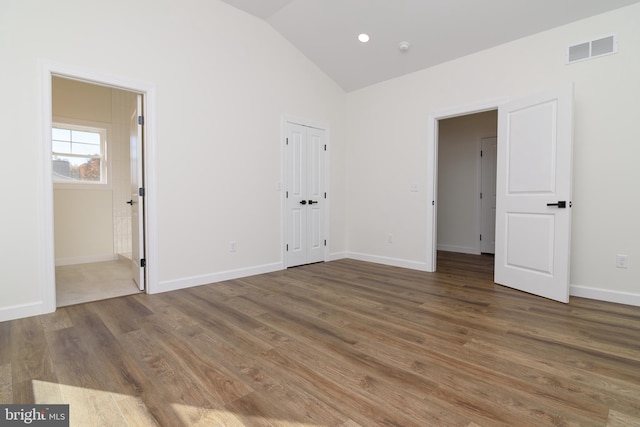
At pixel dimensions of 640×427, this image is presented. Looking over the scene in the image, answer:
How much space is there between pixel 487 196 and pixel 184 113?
209 inches

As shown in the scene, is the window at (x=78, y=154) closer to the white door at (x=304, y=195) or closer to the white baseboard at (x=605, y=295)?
the white door at (x=304, y=195)

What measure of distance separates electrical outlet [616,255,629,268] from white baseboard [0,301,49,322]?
5370 mm

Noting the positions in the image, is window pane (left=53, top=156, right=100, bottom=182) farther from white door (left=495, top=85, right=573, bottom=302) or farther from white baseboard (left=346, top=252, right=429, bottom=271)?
white door (left=495, top=85, right=573, bottom=302)

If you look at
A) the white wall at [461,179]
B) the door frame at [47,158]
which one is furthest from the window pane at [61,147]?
the white wall at [461,179]

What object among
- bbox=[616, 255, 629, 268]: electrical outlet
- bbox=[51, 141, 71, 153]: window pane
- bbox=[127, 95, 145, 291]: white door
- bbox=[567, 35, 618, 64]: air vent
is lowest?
bbox=[616, 255, 629, 268]: electrical outlet

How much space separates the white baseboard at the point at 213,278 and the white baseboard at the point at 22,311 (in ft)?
2.96

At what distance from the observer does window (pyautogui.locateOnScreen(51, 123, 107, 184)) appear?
16.8 feet

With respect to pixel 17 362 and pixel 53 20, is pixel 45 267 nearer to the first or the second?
pixel 17 362

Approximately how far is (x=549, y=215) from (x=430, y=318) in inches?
69.2

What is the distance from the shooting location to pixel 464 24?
3752 mm

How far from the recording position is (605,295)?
3242 mm

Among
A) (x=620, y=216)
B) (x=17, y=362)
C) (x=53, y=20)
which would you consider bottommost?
(x=17, y=362)

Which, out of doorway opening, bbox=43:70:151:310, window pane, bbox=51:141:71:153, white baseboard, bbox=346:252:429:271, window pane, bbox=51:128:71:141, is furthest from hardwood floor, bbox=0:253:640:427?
window pane, bbox=51:128:71:141

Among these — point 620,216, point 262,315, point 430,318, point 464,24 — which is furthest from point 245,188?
point 620,216
